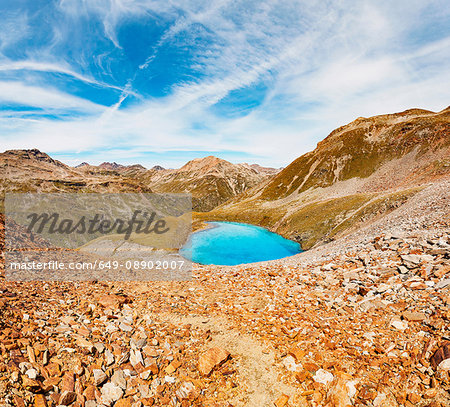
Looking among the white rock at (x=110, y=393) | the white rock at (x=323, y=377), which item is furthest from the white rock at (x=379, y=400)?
the white rock at (x=110, y=393)

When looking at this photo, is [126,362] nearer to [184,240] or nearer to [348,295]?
[348,295]

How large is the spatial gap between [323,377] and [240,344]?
348 centimetres

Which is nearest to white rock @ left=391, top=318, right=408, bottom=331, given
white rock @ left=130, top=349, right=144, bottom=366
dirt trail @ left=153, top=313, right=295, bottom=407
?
dirt trail @ left=153, top=313, right=295, bottom=407

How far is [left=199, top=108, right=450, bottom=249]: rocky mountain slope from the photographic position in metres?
74.2

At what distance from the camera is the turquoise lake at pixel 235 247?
68.3 metres

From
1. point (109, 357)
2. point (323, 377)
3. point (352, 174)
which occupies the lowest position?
point (323, 377)

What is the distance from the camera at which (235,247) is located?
82.0 metres

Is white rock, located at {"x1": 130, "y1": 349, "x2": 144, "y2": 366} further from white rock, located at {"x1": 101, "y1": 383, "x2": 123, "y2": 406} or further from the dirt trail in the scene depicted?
the dirt trail

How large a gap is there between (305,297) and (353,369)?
5.97 m

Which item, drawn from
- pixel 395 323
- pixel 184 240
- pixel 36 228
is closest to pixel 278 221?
pixel 184 240

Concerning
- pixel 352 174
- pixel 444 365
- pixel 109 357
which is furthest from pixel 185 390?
pixel 352 174

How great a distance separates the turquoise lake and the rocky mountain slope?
256 inches

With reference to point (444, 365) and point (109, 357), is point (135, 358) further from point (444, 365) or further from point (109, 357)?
point (444, 365)

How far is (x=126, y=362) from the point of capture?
8.05 m
